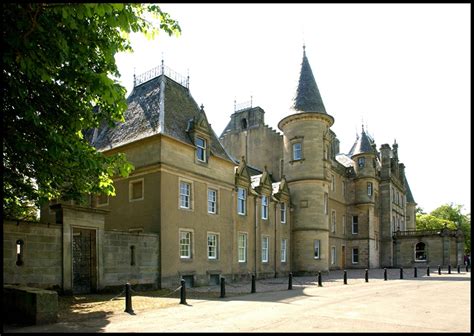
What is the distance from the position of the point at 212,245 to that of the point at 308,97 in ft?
57.3

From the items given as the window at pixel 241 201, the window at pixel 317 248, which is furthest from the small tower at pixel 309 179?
the window at pixel 241 201

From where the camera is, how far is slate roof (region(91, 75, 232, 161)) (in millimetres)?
23156

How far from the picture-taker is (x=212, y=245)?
83.2 feet

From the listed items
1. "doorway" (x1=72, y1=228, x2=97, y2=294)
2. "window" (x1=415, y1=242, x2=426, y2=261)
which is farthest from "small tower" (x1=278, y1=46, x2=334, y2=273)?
"doorway" (x1=72, y1=228, x2=97, y2=294)

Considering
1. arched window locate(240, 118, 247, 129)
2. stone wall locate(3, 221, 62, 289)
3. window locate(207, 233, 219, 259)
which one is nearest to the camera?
stone wall locate(3, 221, 62, 289)

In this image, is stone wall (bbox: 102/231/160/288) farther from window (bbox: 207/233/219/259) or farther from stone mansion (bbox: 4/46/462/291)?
window (bbox: 207/233/219/259)

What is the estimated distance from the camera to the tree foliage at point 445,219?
7756cm

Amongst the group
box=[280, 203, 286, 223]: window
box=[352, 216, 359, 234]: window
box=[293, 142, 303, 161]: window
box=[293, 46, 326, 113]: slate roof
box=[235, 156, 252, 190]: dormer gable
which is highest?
box=[293, 46, 326, 113]: slate roof

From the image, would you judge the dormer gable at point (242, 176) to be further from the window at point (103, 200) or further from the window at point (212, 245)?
the window at point (103, 200)

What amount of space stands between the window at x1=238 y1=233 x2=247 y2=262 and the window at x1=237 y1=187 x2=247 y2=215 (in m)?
1.68

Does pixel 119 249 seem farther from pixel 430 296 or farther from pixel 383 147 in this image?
pixel 383 147

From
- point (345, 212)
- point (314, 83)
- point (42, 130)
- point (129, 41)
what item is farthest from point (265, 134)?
point (42, 130)

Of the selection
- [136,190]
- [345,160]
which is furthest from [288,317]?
[345,160]

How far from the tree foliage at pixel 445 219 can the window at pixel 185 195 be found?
6763 centimetres
